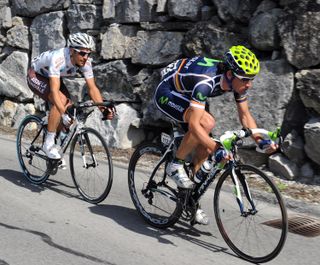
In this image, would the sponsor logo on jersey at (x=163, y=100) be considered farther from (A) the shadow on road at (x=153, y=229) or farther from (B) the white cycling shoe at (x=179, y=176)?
(A) the shadow on road at (x=153, y=229)

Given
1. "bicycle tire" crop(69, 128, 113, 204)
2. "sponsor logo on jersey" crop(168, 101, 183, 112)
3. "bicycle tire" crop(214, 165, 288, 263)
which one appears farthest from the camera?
"bicycle tire" crop(69, 128, 113, 204)

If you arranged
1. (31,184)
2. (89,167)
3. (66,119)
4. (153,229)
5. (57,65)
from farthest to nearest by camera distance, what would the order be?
(31,184) < (89,167) < (57,65) < (66,119) < (153,229)

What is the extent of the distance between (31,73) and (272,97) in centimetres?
336

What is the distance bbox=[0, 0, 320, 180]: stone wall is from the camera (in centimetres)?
775

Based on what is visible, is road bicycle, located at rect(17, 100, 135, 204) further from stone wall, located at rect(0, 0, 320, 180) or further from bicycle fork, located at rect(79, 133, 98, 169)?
stone wall, located at rect(0, 0, 320, 180)

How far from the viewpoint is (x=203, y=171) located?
513 centimetres

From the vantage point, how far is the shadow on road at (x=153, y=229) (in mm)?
5273

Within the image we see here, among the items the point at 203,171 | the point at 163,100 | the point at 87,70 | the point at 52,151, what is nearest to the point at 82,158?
the point at 52,151

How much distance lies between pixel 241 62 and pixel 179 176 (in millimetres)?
1233

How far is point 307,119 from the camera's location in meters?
7.85

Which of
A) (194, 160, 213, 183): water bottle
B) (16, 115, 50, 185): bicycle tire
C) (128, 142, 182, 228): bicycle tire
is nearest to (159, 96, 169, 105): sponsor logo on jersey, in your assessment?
(128, 142, 182, 228): bicycle tire

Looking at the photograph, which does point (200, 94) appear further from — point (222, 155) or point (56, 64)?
point (56, 64)

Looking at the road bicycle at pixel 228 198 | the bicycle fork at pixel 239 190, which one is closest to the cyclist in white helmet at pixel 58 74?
the road bicycle at pixel 228 198

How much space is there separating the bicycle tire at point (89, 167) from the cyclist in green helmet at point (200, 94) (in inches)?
47.7
